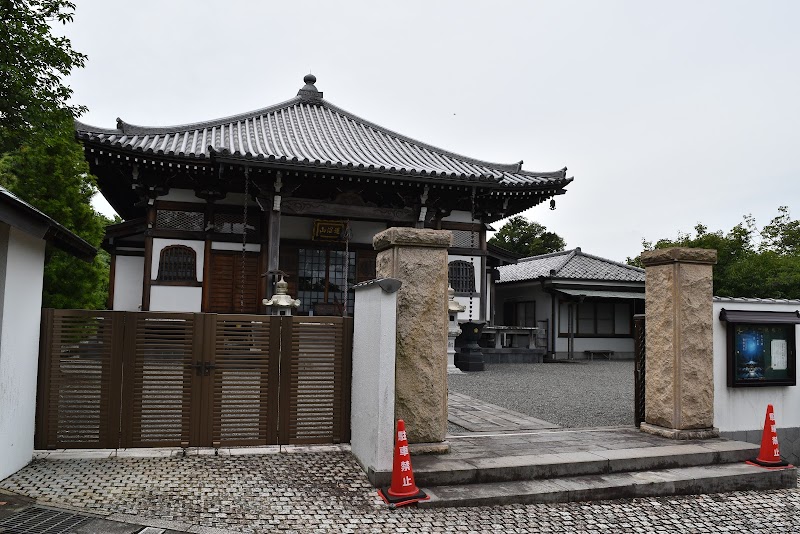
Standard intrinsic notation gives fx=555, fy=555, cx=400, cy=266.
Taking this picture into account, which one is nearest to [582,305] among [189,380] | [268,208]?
[268,208]

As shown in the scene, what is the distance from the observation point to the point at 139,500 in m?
4.35

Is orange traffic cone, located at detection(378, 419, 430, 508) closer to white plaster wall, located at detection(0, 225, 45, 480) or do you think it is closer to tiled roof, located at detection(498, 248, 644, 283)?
white plaster wall, located at detection(0, 225, 45, 480)

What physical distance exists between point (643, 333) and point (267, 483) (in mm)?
5175

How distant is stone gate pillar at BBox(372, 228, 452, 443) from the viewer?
18.4 ft

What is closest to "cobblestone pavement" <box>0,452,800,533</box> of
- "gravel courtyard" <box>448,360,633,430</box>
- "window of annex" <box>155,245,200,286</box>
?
"gravel courtyard" <box>448,360,633,430</box>

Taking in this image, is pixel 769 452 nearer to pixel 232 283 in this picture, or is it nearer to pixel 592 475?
pixel 592 475

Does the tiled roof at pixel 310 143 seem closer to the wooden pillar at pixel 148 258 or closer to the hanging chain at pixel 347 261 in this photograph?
the wooden pillar at pixel 148 258

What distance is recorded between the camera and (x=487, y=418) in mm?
8031

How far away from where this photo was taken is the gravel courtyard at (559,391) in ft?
27.7

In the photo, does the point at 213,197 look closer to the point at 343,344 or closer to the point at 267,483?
the point at 343,344

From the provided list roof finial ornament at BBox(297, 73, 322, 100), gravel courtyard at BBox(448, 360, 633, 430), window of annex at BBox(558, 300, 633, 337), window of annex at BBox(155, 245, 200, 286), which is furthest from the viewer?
window of annex at BBox(558, 300, 633, 337)

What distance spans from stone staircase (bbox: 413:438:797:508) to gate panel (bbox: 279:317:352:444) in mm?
1163

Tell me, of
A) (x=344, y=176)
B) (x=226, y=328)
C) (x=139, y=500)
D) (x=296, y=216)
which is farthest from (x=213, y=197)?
(x=139, y=500)

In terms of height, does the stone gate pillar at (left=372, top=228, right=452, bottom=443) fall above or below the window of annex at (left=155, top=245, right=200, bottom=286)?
below
